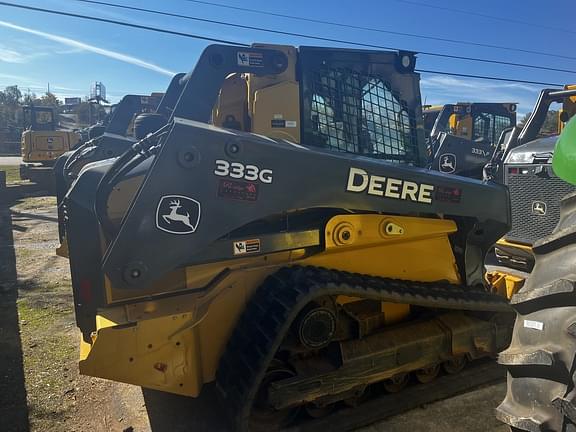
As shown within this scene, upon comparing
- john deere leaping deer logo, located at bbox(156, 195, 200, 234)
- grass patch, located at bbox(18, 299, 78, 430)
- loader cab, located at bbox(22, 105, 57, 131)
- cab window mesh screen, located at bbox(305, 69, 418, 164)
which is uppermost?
loader cab, located at bbox(22, 105, 57, 131)

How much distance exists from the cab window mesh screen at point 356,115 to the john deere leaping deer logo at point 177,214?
1.22 meters

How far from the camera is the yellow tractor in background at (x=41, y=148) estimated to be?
19.2m

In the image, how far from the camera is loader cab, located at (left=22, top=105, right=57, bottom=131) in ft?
74.0

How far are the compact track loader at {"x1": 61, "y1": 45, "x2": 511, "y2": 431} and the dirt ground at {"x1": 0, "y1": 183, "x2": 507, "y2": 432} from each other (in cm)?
32

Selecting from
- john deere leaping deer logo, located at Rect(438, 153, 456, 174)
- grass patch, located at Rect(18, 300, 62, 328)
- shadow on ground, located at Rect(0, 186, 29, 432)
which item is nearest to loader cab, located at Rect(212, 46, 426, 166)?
shadow on ground, located at Rect(0, 186, 29, 432)

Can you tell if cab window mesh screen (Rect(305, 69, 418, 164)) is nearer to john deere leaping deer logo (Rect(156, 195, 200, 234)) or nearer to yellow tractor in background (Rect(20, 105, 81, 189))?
john deere leaping deer logo (Rect(156, 195, 200, 234))

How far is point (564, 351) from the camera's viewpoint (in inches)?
74.7

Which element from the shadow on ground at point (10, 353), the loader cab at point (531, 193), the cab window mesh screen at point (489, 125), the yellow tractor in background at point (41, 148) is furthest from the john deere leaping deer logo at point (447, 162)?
the yellow tractor in background at point (41, 148)

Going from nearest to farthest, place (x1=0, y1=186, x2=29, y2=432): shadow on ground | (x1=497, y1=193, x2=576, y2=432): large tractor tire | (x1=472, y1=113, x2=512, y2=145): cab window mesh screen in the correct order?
(x1=497, y1=193, x2=576, y2=432): large tractor tire
(x1=0, y1=186, x2=29, y2=432): shadow on ground
(x1=472, y1=113, x2=512, y2=145): cab window mesh screen

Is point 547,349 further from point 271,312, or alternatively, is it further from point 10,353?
point 10,353

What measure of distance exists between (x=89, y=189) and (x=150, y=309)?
0.92 meters

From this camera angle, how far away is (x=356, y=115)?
144 inches

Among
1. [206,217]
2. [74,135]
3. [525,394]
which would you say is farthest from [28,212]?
[525,394]

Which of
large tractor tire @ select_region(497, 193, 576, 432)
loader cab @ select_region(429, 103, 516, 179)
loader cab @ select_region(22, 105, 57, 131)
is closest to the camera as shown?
large tractor tire @ select_region(497, 193, 576, 432)
